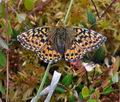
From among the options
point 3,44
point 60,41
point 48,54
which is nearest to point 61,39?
point 60,41

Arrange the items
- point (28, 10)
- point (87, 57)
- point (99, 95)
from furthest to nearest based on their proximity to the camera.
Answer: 1. point (28, 10)
2. point (87, 57)
3. point (99, 95)

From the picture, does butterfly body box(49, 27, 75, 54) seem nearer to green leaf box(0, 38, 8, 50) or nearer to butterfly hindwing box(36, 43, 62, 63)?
butterfly hindwing box(36, 43, 62, 63)

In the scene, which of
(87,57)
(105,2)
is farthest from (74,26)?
(105,2)

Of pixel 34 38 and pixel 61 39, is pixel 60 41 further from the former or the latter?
pixel 34 38

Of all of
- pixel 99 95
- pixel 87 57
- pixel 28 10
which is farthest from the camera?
pixel 28 10

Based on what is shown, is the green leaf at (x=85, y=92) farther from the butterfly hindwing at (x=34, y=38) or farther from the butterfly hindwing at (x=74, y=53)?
the butterfly hindwing at (x=34, y=38)

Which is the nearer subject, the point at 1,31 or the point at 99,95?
the point at 99,95

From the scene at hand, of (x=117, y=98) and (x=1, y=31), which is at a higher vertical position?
(x=1, y=31)

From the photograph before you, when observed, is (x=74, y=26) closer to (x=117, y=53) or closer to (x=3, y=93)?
(x=117, y=53)
